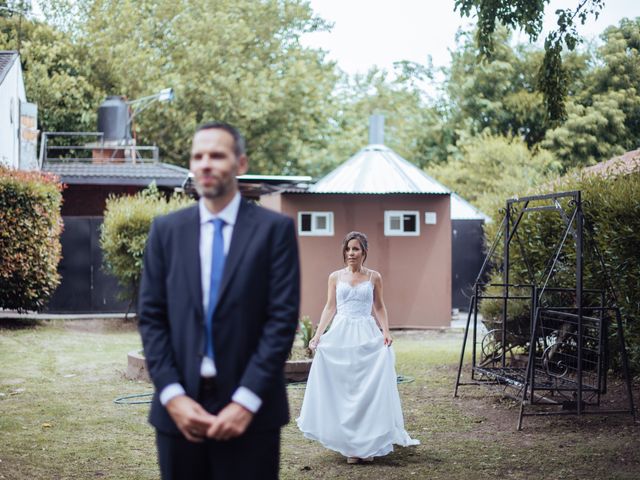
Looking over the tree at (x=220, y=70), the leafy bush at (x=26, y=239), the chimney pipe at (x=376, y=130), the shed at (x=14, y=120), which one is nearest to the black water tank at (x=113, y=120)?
the shed at (x=14, y=120)

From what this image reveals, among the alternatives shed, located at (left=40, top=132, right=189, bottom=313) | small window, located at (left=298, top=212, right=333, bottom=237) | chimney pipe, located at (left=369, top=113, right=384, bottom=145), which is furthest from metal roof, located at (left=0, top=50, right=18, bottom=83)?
chimney pipe, located at (left=369, top=113, right=384, bottom=145)

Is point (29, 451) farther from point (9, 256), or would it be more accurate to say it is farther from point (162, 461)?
point (9, 256)

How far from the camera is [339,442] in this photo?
810 cm

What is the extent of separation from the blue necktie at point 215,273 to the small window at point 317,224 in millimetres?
16611

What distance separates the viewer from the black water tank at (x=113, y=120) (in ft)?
115

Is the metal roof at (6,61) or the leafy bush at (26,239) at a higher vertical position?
the metal roof at (6,61)

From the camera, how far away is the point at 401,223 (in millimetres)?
20734

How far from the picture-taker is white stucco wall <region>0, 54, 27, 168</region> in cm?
2528

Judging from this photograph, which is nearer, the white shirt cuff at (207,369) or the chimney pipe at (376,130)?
the white shirt cuff at (207,369)

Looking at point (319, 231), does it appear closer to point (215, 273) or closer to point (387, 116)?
point (215, 273)

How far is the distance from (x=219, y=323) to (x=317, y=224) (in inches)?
662

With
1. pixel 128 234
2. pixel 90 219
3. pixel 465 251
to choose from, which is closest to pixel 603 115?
pixel 465 251

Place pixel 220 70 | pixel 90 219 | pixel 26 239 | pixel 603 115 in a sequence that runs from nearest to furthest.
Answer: pixel 26 239
pixel 90 219
pixel 603 115
pixel 220 70

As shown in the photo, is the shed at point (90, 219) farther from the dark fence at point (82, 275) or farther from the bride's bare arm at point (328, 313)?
the bride's bare arm at point (328, 313)
